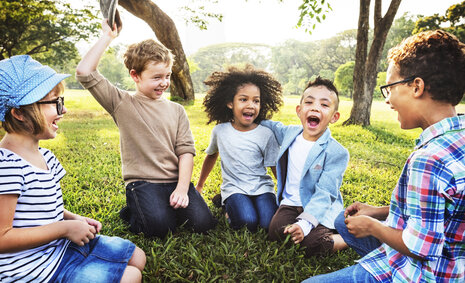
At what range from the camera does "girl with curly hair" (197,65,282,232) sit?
9.25 ft

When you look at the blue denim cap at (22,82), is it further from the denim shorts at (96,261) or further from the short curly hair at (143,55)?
the short curly hair at (143,55)

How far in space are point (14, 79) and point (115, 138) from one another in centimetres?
549

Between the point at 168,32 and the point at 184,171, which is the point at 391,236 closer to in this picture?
the point at 184,171

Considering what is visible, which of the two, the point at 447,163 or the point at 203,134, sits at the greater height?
the point at 447,163

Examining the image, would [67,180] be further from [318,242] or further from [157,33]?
[157,33]

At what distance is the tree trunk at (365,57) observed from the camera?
7.89m

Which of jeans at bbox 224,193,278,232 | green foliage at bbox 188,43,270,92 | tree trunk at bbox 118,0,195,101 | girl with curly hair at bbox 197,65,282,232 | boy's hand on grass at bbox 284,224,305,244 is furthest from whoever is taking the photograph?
green foliage at bbox 188,43,270,92

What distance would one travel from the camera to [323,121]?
8.84 ft

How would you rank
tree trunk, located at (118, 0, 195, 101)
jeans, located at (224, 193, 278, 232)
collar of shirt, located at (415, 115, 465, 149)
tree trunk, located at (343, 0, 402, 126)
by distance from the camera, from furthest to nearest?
tree trunk, located at (118, 0, 195, 101) < tree trunk, located at (343, 0, 402, 126) < jeans, located at (224, 193, 278, 232) < collar of shirt, located at (415, 115, 465, 149)

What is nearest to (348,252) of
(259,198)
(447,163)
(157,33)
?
(259,198)

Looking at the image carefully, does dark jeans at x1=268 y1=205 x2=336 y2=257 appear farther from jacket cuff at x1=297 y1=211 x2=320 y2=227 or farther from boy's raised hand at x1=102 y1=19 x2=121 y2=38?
boy's raised hand at x1=102 y1=19 x2=121 y2=38

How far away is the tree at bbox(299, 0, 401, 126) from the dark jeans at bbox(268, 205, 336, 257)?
6743mm

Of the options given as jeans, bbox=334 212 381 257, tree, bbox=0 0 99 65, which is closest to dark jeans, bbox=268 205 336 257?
jeans, bbox=334 212 381 257

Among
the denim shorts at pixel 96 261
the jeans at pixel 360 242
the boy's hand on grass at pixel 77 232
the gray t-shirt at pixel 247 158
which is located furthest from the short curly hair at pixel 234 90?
the boy's hand on grass at pixel 77 232
